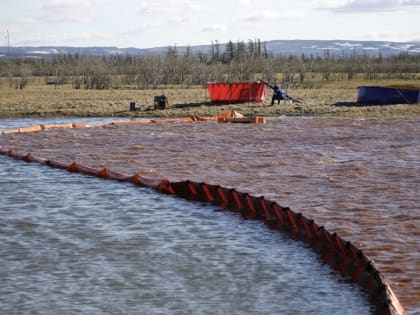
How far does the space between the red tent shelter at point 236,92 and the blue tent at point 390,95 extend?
14.1 ft

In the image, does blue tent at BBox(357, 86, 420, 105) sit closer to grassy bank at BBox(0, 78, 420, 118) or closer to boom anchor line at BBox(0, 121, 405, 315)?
grassy bank at BBox(0, 78, 420, 118)

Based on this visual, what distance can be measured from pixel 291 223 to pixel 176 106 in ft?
83.8

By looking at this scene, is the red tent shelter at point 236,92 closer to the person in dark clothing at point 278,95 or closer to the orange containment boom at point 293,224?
the person in dark clothing at point 278,95

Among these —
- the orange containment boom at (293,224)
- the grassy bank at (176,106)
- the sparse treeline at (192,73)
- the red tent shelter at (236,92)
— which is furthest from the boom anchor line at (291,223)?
the sparse treeline at (192,73)

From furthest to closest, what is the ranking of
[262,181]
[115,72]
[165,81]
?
[115,72] → [165,81] → [262,181]

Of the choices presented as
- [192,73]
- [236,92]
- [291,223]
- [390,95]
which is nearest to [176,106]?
[236,92]

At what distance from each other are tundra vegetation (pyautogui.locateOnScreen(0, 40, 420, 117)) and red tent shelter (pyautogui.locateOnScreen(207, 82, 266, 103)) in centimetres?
57

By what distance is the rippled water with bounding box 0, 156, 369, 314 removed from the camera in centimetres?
1110

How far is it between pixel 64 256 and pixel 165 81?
152 ft

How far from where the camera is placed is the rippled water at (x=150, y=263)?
Answer: 11.1 m

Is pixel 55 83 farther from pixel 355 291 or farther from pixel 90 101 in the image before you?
pixel 355 291

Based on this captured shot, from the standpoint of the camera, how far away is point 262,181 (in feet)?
64.8

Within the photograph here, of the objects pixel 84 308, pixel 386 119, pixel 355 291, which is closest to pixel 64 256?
pixel 84 308

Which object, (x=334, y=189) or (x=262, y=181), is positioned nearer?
(x=334, y=189)
